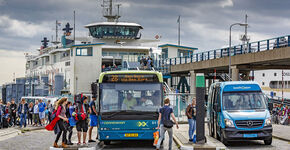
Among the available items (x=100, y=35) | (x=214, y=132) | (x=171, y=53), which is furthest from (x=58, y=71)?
(x=214, y=132)

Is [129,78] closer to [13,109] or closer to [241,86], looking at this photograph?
[241,86]

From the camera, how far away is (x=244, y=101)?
725 inches

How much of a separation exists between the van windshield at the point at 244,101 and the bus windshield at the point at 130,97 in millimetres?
3344

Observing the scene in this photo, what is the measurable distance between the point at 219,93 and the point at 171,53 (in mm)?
48597

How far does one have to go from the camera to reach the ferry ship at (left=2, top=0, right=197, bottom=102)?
62125 mm

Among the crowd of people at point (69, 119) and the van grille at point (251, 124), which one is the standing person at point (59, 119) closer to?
the crowd of people at point (69, 119)

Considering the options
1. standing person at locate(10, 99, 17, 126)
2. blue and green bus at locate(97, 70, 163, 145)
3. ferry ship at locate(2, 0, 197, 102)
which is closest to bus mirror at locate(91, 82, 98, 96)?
blue and green bus at locate(97, 70, 163, 145)

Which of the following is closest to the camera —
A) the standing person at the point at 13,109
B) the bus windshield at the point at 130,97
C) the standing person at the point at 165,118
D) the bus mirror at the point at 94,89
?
the standing person at the point at 165,118

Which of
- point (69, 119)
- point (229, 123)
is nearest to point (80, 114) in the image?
point (69, 119)

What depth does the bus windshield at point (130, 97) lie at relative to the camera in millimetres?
16281

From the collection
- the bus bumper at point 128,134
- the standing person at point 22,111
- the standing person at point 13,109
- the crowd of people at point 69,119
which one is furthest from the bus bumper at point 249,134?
the standing person at point 13,109

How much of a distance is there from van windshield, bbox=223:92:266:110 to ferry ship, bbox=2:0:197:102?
36.9 m

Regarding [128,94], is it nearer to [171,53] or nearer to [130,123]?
[130,123]

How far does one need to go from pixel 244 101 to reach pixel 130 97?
484 centimetres
